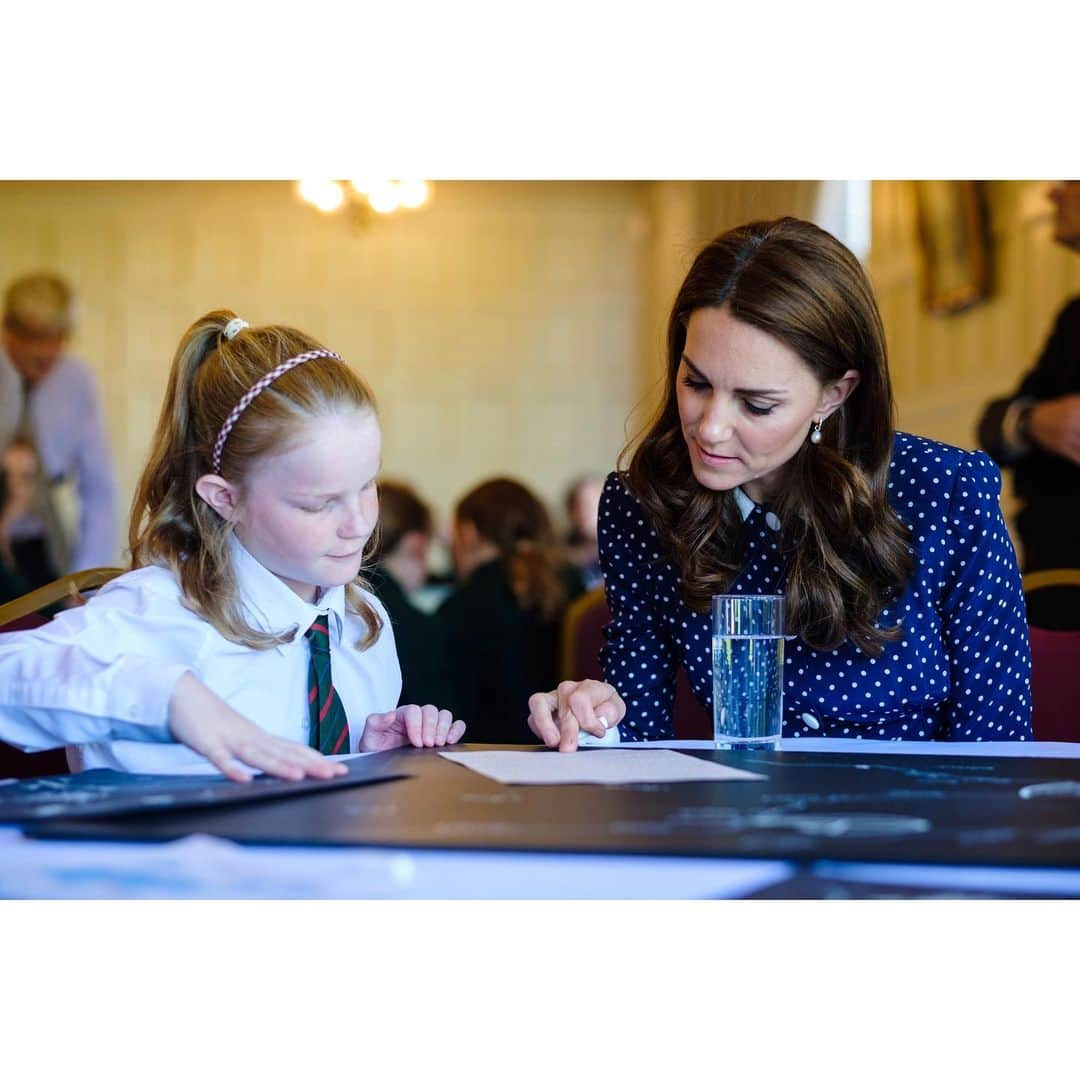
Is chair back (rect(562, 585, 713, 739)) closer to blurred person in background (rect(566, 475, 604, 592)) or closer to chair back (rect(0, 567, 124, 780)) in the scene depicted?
chair back (rect(0, 567, 124, 780))

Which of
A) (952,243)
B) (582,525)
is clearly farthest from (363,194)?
(952,243)

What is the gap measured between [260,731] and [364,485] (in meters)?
0.40

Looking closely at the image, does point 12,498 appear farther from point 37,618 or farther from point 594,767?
point 594,767

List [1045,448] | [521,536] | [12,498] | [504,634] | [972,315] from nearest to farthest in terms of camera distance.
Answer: [1045,448] → [504,634] → [521,536] → [972,315] → [12,498]

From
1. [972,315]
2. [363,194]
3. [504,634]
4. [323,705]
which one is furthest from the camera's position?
[363,194]

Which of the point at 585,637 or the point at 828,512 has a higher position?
the point at 828,512

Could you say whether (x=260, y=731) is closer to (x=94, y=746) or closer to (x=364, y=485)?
(x=94, y=746)

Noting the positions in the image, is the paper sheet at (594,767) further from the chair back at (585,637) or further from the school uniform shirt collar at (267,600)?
the chair back at (585,637)

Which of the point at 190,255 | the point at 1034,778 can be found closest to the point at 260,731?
the point at 1034,778

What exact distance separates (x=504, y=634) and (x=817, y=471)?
64.7 inches

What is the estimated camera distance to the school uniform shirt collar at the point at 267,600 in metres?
1.40

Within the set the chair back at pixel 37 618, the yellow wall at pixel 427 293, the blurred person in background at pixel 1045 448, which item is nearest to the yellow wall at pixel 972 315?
Answer: the blurred person in background at pixel 1045 448

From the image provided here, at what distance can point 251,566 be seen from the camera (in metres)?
1.41
